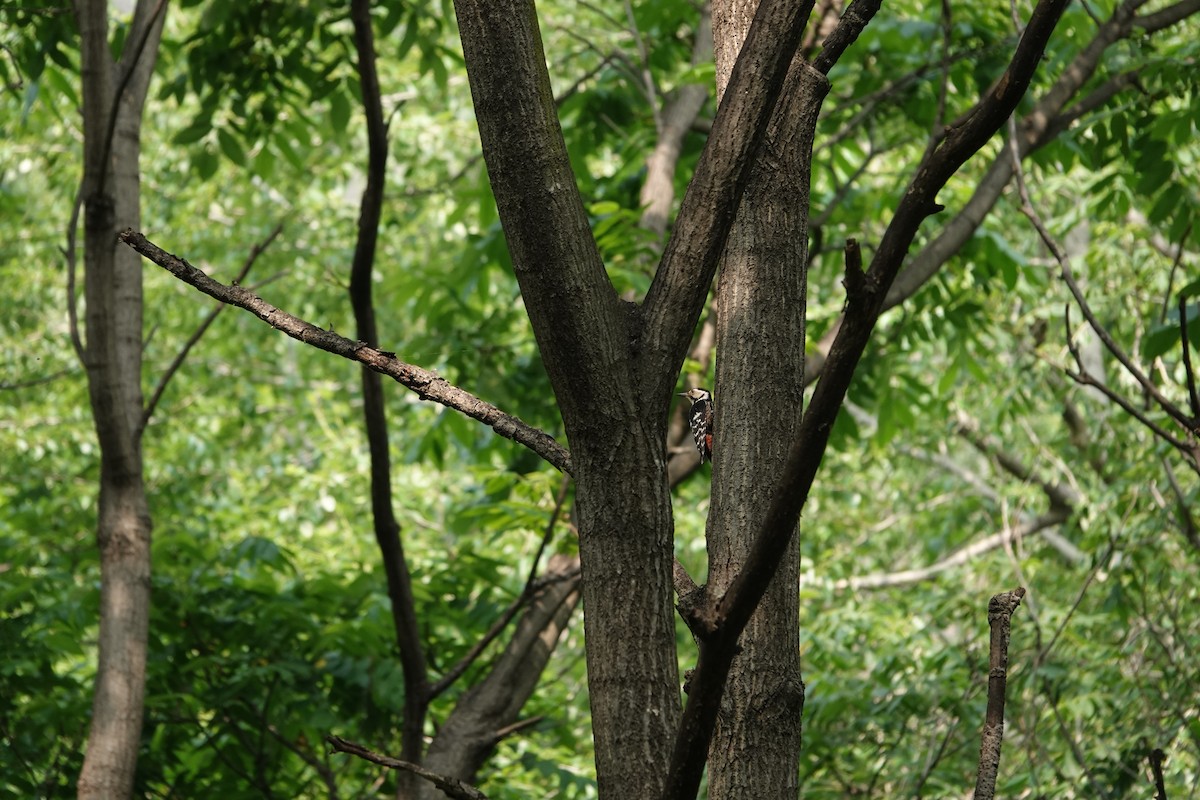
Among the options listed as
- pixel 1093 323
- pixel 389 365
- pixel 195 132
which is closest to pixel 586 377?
pixel 389 365

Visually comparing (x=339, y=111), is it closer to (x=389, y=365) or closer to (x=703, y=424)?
(x=703, y=424)

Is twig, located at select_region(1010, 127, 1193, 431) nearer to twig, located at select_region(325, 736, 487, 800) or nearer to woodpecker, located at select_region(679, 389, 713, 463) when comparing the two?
woodpecker, located at select_region(679, 389, 713, 463)

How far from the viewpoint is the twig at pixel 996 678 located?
119 centimetres

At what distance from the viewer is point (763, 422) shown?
126 cm

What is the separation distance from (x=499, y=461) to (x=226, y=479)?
7191mm

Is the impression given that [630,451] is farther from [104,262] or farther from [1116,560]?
[1116,560]

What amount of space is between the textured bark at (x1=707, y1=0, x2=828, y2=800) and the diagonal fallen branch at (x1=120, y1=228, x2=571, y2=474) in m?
0.21

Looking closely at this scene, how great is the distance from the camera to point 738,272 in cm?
133

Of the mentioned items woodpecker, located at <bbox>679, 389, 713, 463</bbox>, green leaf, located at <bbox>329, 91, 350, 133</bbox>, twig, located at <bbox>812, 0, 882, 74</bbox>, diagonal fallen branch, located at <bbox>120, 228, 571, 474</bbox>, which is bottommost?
diagonal fallen branch, located at <bbox>120, 228, 571, 474</bbox>

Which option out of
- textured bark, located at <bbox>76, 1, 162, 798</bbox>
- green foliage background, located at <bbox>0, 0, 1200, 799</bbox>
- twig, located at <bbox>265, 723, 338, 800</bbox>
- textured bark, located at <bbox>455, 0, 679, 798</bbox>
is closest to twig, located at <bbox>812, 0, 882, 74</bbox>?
textured bark, located at <bbox>455, 0, 679, 798</bbox>

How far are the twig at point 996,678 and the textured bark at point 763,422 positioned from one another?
20 cm

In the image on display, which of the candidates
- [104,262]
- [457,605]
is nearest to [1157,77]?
[457,605]

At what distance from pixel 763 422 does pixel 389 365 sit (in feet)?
1.36

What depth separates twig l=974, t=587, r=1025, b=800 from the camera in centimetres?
119
